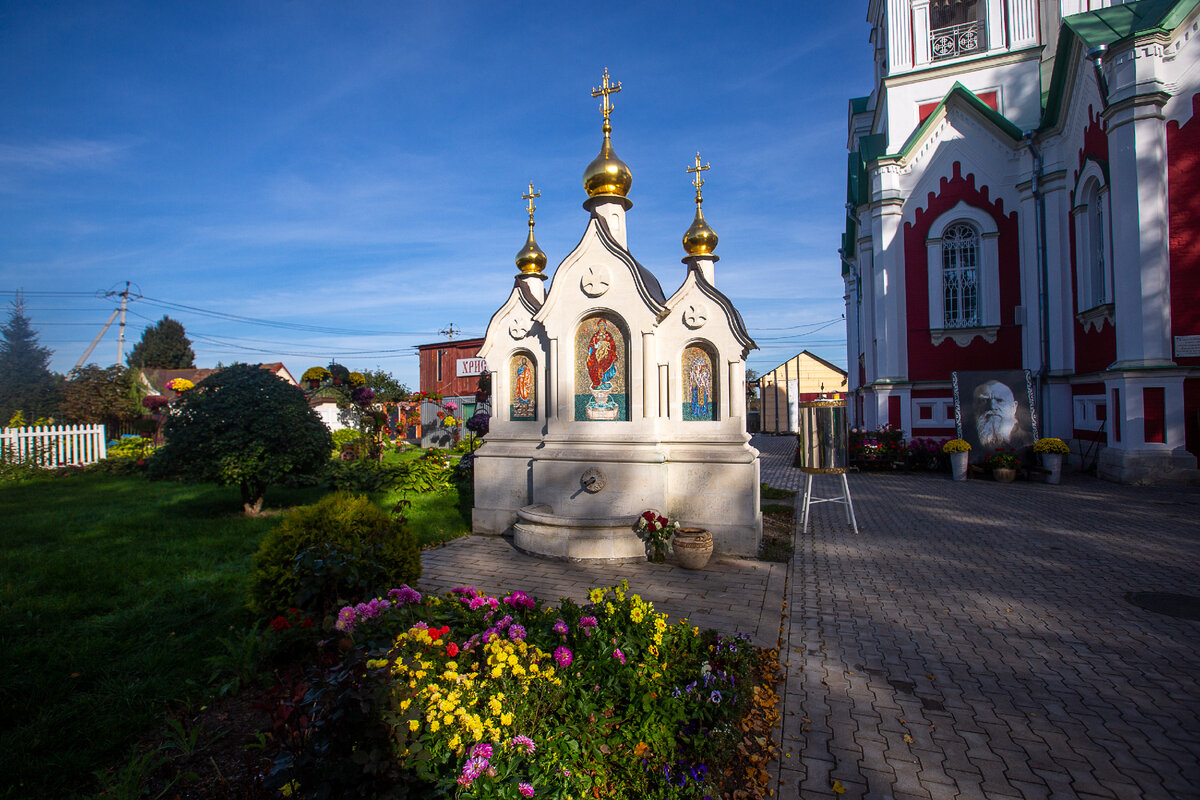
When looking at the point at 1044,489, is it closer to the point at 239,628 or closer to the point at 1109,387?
the point at 1109,387

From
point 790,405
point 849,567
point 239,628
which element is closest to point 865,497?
point 849,567

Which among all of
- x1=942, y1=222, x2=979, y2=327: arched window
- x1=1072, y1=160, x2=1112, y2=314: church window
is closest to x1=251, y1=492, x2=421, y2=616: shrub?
x1=1072, y1=160, x2=1112, y2=314: church window

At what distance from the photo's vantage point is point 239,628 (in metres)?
4.43

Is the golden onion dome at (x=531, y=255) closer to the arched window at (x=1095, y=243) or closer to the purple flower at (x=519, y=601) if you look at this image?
the purple flower at (x=519, y=601)

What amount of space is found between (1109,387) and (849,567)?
34.3 ft

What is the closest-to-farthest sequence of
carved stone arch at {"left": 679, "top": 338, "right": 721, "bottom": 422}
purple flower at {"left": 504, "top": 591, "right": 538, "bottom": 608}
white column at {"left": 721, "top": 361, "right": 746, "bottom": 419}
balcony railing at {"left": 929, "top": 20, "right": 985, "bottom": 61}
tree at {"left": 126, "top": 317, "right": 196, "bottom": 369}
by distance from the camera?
purple flower at {"left": 504, "top": 591, "right": 538, "bottom": 608} → white column at {"left": 721, "top": 361, "right": 746, "bottom": 419} → carved stone arch at {"left": 679, "top": 338, "right": 721, "bottom": 422} → balcony railing at {"left": 929, "top": 20, "right": 985, "bottom": 61} → tree at {"left": 126, "top": 317, "right": 196, "bottom": 369}

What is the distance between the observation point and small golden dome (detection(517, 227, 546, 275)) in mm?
9609

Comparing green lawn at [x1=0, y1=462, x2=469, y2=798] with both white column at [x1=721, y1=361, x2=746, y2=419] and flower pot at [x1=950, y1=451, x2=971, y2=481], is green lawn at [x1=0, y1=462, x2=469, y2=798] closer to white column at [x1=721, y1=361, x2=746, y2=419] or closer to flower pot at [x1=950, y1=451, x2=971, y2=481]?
white column at [x1=721, y1=361, x2=746, y2=419]

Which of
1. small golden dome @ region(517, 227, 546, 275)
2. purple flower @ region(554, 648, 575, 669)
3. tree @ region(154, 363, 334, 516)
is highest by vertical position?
small golden dome @ region(517, 227, 546, 275)

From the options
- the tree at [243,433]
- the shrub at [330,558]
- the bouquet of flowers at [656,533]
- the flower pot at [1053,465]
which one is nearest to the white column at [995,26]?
the flower pot at [1053,465]

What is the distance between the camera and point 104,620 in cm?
461

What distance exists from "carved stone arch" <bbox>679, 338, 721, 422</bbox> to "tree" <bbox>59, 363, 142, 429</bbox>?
852 inches

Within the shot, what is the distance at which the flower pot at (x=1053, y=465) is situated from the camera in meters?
12.7

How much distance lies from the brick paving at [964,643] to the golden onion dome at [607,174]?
206 inches
